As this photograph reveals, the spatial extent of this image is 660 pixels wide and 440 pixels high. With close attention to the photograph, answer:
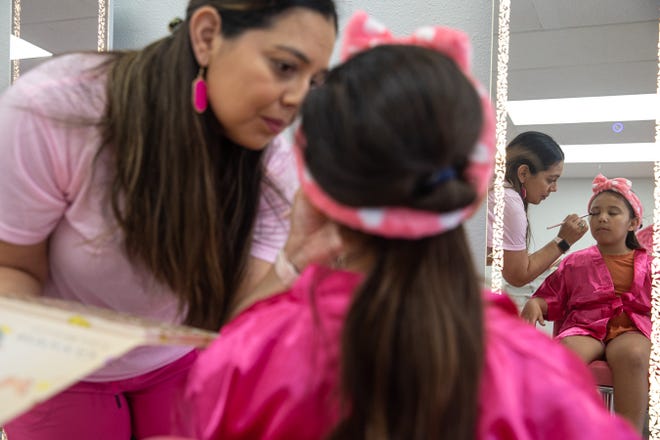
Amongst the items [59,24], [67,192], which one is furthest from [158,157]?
[59,24]

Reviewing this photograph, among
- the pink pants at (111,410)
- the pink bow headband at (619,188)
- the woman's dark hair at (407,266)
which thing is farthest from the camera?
the pink bow headband at (619,188)

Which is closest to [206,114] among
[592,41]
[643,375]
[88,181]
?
[88,181]

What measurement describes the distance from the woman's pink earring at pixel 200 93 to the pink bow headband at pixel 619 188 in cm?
101

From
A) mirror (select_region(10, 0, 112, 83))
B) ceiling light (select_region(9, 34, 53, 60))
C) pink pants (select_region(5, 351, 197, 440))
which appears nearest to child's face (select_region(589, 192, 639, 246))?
pink pants (select_region(5, 351, 197, 440))

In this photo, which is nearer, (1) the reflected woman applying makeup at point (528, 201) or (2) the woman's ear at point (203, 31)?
(2) the woman's ear at point (203, 31)

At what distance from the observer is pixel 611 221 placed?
5.12 feet

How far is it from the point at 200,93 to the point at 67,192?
24 centimetres

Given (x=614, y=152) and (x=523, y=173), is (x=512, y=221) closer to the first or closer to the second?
(x=523, y=173)

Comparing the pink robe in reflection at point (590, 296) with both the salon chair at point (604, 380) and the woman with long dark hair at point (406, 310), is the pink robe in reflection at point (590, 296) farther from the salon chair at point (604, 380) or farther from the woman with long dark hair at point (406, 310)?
the woman with long dark hair at point (406, 310)

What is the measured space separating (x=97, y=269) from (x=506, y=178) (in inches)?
40.7

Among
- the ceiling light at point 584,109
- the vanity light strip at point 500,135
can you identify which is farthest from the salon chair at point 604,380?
the ceiling light at point 584,109

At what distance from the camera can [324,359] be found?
0.65 metres

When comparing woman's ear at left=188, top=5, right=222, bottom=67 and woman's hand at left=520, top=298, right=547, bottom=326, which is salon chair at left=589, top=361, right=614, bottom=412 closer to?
woman's hand at left=520, top=298, right=547, bottom=326

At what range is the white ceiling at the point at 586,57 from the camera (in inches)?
61.4
